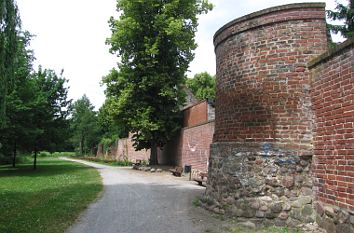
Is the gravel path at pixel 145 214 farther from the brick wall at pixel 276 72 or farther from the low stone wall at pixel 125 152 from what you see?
the low stone wall at pixel 125 152

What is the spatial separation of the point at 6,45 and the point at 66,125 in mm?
18184

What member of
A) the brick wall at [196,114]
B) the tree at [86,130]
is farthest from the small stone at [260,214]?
the tree at [86,130]

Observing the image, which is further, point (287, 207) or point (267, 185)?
point (267, 185)

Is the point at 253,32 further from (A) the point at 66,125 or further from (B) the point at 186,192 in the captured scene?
(A) the point at 66,125

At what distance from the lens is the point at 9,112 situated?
21.4m

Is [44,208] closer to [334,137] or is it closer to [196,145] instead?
[334,137]

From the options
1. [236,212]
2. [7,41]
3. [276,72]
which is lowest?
[236,212]

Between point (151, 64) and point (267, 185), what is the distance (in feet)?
59.8

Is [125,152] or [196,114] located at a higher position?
[196,114]

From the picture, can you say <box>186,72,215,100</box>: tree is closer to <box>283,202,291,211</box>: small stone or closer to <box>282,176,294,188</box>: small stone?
<box>282,176,294,188</box>: small stone

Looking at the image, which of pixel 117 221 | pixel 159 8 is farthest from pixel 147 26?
pixel 117 221

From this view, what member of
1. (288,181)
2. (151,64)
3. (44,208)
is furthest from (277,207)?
(151,64)

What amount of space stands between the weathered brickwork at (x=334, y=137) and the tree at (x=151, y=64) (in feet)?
57.2

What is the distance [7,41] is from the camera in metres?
9.68
